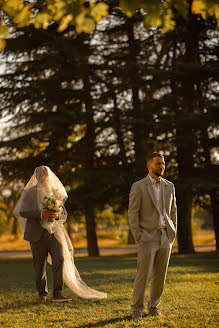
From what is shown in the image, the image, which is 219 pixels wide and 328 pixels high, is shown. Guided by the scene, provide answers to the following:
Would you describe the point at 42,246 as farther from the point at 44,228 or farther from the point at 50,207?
the point at 50,207

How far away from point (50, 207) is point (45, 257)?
939mm

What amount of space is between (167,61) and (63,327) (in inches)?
707

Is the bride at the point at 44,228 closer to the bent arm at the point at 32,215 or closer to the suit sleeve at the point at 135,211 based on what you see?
the bent arm at the point at 32,215

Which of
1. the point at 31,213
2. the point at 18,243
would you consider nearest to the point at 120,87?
the point at 31,213

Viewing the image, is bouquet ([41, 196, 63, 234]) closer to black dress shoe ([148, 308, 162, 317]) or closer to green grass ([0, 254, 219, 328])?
green grass ([0, 254, 219, 328])

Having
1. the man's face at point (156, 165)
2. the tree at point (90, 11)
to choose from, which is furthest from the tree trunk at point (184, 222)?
the tree at point (90, 11)

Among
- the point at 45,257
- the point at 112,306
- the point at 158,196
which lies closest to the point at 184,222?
the point at 45,257

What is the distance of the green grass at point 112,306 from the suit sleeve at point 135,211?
1181mm

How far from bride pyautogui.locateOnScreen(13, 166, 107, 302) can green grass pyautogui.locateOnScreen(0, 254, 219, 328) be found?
29 centimetres

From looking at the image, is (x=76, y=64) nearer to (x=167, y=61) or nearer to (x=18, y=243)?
(x=167, y=61)

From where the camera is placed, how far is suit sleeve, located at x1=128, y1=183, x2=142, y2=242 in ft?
25.3

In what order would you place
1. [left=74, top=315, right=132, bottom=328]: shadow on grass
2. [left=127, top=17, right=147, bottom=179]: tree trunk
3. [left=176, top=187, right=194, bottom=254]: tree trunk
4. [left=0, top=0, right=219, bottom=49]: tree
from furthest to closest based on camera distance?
[left=176, top=187, right=194, bottom=254]: tree trunk → [left=127, top=17, right=147, bottom=179]: tree trunk → [left=74, top=315, right=132, bottom=328]: shadow on grass → [left=0, top=0, right=219, bottom=49]: tree

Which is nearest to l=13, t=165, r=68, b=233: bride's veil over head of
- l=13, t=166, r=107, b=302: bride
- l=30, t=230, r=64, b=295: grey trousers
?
l=13, t=166, r=107, b=302: bride

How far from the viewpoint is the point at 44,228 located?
398 inches
